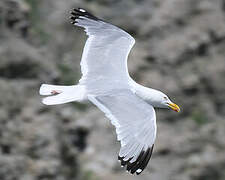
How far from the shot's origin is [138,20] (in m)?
9.86

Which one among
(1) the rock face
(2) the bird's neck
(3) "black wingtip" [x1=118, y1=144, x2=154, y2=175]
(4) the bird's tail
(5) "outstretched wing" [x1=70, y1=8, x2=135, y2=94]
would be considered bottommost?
(1) the rock face

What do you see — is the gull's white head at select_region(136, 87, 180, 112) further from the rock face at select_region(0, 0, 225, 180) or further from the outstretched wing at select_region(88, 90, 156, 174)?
the rock face at select_region(0, 0, 225, 180)

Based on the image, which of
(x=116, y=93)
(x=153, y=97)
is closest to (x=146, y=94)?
(x=153, y=97)

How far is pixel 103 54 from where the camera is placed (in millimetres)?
6699

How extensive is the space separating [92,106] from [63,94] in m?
2.69

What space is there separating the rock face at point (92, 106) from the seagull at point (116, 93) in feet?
4.82

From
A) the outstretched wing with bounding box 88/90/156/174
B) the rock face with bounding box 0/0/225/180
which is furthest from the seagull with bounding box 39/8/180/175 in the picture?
the rock face with bounding box 0/0/225/180

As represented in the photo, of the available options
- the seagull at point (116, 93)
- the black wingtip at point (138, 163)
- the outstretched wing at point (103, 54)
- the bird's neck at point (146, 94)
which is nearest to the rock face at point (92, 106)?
the seagull at point (116, 93)

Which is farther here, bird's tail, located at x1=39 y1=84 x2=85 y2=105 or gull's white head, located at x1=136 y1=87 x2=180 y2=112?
gull's white head, located at x1=136 y1=87 x2=180 y2=112

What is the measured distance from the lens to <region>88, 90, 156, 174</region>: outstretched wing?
604 cm

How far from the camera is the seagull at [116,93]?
607cm

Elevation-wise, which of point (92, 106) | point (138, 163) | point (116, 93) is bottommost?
point (92, 106)

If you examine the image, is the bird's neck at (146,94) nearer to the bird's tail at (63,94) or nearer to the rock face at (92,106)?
the bird's tail at (63,94)

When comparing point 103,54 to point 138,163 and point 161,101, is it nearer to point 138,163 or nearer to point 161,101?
point 161,101
